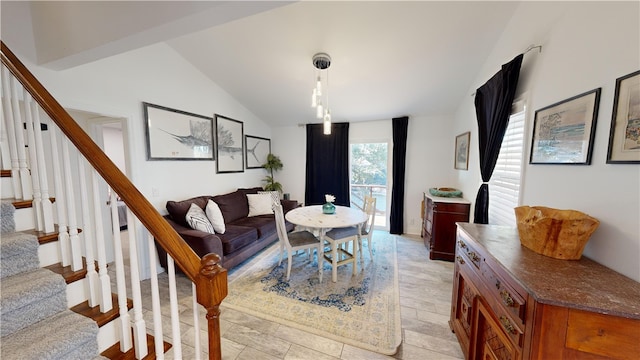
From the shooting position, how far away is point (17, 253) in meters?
1.08

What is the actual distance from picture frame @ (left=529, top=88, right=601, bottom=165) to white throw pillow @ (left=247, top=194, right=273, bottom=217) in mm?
3475

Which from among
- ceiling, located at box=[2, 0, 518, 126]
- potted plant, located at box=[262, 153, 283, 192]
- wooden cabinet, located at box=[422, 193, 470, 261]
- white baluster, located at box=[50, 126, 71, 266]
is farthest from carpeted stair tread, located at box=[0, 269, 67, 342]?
→ potted plant, located at box=[262, 153, 283, 192]

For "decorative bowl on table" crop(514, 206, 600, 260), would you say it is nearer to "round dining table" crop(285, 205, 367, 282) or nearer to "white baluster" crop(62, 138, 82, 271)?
"round dining table" crop(285, 205, 367, 282)

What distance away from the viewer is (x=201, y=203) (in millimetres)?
3156

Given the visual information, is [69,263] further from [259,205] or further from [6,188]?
[259,205]

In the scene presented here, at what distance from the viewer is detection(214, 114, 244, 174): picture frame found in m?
3.72

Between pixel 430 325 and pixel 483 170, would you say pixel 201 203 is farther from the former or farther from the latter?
pixel 483 170

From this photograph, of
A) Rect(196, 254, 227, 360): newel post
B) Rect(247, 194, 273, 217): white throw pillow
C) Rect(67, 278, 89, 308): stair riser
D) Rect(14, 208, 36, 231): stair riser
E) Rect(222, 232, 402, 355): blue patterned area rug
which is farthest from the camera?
Rect(247, 194, 273, 217): white throw pillow

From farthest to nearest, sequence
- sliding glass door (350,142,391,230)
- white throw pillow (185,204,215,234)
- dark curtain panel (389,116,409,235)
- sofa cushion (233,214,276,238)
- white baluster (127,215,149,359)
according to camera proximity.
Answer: sliding glass door (350,142,391,230)
dark curtain panel (389,116,409,235)
sofa cushion (233,214,276,238)
white throw pillow (185,204,215,234)
white baluster (127,215,149,359)

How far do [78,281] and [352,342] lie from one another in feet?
5.78

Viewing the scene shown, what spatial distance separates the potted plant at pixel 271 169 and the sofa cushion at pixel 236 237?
67.1 inches

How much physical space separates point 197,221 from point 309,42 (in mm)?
2431

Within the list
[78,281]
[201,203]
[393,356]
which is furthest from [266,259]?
[78,281]

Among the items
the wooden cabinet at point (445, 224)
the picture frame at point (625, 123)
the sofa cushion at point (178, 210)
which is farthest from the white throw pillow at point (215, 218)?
the picture frame at point (625, 123)
